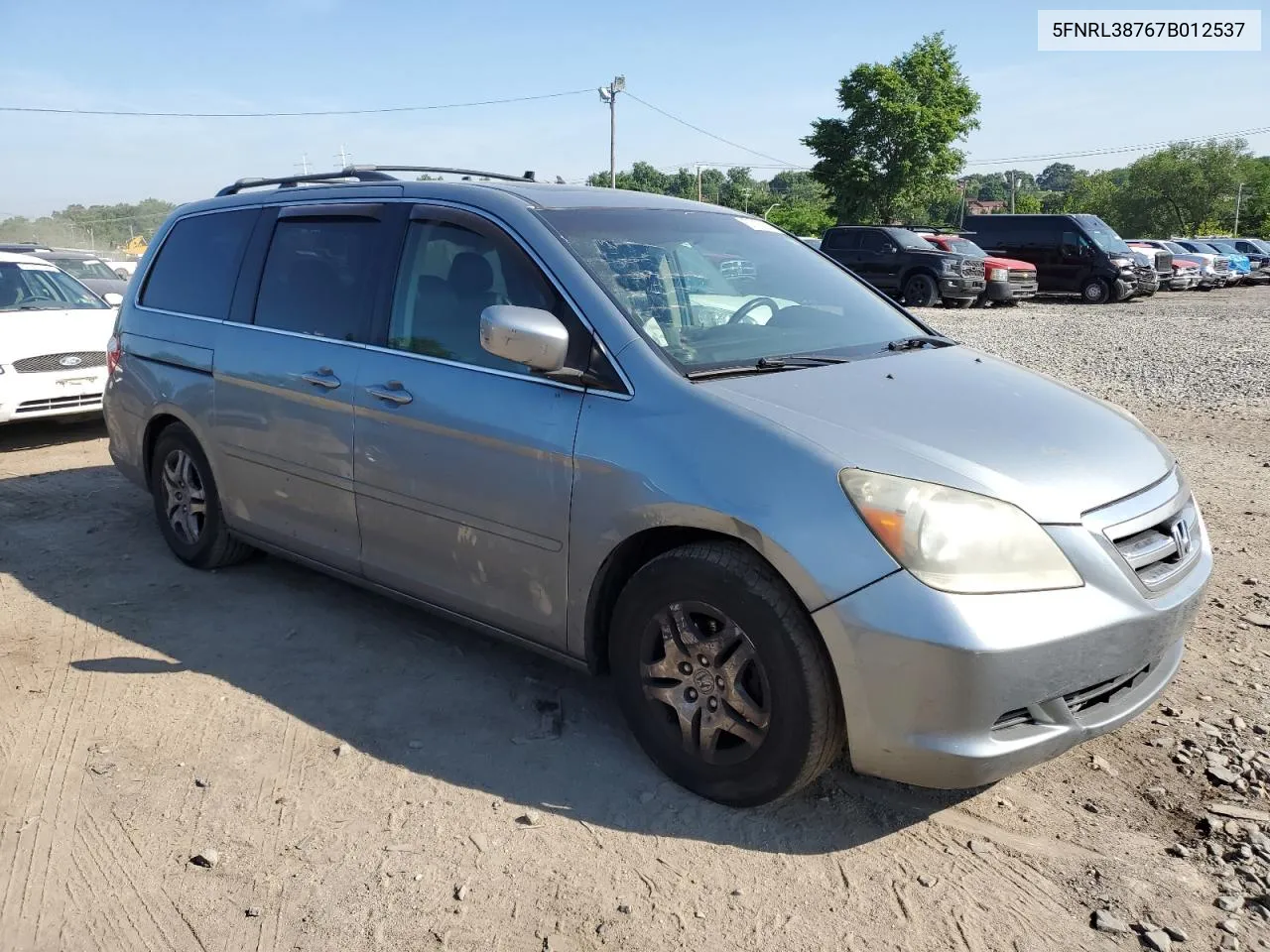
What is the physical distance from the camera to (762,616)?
2793 mm

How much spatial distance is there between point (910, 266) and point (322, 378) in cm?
→ 1968

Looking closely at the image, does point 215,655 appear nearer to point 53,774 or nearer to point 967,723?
point 53,774

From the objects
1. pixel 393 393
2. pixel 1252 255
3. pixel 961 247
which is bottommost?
pixel 393 393

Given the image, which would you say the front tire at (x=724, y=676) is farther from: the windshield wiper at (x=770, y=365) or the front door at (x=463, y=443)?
the windshield wiper at (x=770, y=365)

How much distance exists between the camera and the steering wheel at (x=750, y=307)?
12.0 ft

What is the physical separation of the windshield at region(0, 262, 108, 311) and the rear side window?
14.0 ft

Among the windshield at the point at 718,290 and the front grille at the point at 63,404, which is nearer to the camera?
the windshield at the point at 718,290

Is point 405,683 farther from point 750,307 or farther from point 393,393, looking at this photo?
point 750,307

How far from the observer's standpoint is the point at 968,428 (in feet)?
9.80

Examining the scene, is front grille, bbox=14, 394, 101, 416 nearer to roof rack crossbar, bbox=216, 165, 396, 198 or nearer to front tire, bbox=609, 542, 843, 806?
roof rack crossbar, bbox=216, 165, 396, 198

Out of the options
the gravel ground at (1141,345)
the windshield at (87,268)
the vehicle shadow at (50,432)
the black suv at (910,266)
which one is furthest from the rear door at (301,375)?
the black suv at (910,266)

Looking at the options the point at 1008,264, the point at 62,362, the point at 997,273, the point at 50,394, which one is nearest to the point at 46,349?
the point at 62,362

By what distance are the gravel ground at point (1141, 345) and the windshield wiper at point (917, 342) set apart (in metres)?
6.88

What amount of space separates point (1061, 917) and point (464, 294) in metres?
2.72
